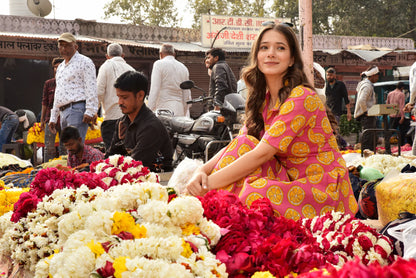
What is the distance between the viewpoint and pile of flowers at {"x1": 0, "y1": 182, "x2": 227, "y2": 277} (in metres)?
1.61

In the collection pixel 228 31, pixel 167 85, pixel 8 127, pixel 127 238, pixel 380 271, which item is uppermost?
pixel 228 31

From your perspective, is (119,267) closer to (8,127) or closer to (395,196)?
(395,196)

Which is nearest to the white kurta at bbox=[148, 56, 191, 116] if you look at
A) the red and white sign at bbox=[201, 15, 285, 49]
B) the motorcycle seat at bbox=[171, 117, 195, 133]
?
the motorcycle seat at bbox=[171, 117, 195, 133]

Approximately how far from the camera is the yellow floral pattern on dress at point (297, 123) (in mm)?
3123

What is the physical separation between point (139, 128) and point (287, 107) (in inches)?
85.2

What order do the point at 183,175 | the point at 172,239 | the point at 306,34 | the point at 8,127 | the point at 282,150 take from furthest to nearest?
1. the point at 8,127
2. the point at 306,34
3. the point at 183,175
4. the point at 282,150
5. the point at 172,239

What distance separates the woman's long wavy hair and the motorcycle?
3341mm

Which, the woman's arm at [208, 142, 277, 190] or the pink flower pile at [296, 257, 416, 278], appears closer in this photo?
the pink flower pile at [296, 257, 416, 278]

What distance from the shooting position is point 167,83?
25.7 feet

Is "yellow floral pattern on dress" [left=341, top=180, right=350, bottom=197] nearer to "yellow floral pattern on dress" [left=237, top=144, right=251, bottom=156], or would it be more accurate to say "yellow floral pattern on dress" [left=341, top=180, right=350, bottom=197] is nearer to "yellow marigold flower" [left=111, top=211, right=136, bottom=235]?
"yellow floral pattern on dress" [left=237, top=144, right=251, bottom=156]

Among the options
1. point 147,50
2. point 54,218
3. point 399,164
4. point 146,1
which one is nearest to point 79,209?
point 54,218

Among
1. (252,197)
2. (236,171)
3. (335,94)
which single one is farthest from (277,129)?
(335,94)

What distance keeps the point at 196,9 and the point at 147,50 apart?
66.6 feet

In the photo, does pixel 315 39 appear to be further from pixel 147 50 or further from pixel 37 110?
pixel 37 110
